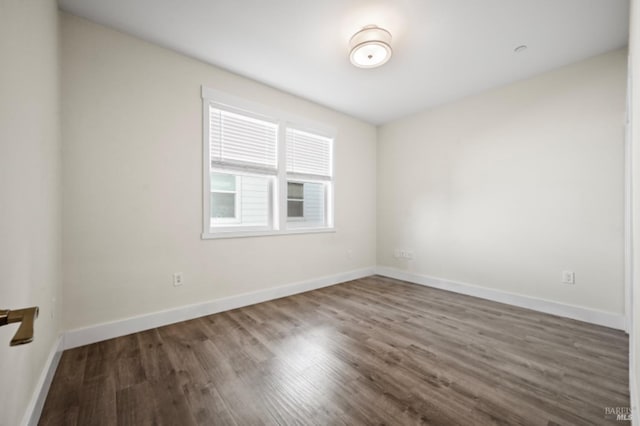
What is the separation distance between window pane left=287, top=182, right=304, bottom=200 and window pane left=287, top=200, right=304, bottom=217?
73 millimetres

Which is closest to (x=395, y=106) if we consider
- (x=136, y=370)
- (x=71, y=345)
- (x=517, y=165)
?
(x=517, y=165)

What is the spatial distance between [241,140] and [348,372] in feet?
8.70

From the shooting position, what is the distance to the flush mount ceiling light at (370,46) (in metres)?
2.22

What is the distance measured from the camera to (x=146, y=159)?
7.98ft

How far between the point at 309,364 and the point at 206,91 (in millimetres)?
2850

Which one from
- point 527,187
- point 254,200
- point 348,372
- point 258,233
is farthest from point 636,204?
point 254,200

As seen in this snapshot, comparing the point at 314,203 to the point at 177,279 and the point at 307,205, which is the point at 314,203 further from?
the point at 177,279

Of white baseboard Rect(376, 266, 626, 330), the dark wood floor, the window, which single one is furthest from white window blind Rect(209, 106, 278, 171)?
white baseboard Rect(376, 266, 626, 330)

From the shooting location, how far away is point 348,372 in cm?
179

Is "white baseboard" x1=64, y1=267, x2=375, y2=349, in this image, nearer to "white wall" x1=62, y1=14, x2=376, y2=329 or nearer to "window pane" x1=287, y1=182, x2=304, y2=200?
"white wall" x1=62, y1=14, x2=376, y2=329

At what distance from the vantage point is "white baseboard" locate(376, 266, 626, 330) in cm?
255

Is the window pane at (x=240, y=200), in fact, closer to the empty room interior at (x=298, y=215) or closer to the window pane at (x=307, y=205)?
the empty room interior at (x=298, y=215)

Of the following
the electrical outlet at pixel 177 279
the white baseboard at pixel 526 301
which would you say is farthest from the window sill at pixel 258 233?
the white baseboard at pixel 526 301

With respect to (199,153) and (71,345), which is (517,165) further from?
(71,345)
